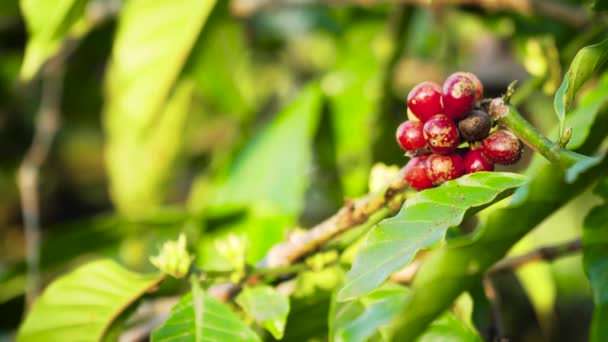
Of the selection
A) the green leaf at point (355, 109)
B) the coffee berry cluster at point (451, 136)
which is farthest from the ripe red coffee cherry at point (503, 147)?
→ the green leaf at point (355, 109)

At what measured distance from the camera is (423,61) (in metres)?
1.96

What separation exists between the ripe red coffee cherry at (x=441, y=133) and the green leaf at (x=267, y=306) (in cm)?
25

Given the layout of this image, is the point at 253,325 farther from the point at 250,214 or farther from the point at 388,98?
the point at 388,98

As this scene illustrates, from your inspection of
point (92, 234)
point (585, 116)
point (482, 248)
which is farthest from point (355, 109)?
point (482, 248)

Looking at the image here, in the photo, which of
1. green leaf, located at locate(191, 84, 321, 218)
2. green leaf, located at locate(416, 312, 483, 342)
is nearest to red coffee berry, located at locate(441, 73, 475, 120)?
green leaf, located at locate(416, 312, 483, 342)

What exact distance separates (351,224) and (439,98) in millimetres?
174

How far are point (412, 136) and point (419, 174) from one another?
0.12ft

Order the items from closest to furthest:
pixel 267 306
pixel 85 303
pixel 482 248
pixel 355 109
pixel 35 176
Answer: pixel 482 248 → pixel 267 306 → pixel 85 303 → pixel 35 176 → pixel 355 109

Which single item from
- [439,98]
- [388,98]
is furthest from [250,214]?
[439,98]

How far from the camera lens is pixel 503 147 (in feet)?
1.90

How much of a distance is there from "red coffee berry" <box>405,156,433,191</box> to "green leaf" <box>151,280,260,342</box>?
0.23 metres

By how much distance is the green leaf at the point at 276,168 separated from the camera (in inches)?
55.8

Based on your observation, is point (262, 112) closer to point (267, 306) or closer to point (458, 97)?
point (267, 306)

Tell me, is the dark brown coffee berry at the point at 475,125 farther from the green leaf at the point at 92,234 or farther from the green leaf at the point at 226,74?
the green leaf at the point at 226,74
